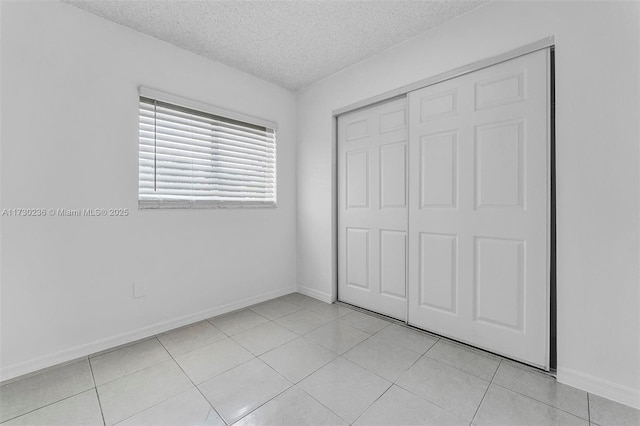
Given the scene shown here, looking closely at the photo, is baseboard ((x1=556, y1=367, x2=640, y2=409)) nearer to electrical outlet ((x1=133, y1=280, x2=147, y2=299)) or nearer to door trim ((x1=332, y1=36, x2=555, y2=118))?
door trim ((x1=332, y1=36, x2=555, y2=118))

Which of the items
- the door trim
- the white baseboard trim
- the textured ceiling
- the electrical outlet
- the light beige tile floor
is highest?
the textured ceiling

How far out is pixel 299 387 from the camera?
1.70 meters

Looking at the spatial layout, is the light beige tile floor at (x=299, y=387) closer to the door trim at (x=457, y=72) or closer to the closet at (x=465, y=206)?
the closet at (x=465, y=206)

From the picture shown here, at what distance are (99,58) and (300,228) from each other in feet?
8.17

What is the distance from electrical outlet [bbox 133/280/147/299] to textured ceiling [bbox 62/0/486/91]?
7.04ft

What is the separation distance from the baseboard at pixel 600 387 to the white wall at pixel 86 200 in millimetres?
2811

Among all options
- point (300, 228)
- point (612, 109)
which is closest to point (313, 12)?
point (612, 109)

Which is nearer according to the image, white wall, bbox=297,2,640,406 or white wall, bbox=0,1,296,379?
white wall, bbox=297,2,640,406

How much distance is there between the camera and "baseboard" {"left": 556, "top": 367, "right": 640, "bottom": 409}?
4.99ft

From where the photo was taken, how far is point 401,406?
5.02 feet

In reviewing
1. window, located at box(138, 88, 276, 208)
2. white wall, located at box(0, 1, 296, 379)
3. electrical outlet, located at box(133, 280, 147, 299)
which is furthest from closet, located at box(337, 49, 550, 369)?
electrical outlet, located at box(133, 280, 147, 299)

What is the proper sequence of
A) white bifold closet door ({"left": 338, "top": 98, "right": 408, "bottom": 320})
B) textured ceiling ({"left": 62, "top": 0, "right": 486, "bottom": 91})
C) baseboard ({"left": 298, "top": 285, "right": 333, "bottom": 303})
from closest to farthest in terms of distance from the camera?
1. textured ceiling ({"left": 62, "top": 0, "right": 486, "bottom": 91})
2. white bifold closet door ({"left": 338, "top": 98, "right": 408, "bottom": 320})
3. baseboard ({"left": 298, "top": 285, "right": 333, "bottom": 303})

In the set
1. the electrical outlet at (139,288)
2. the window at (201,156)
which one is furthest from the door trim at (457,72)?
the electrical outlet at (139,288)

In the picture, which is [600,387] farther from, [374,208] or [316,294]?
[316,294]
